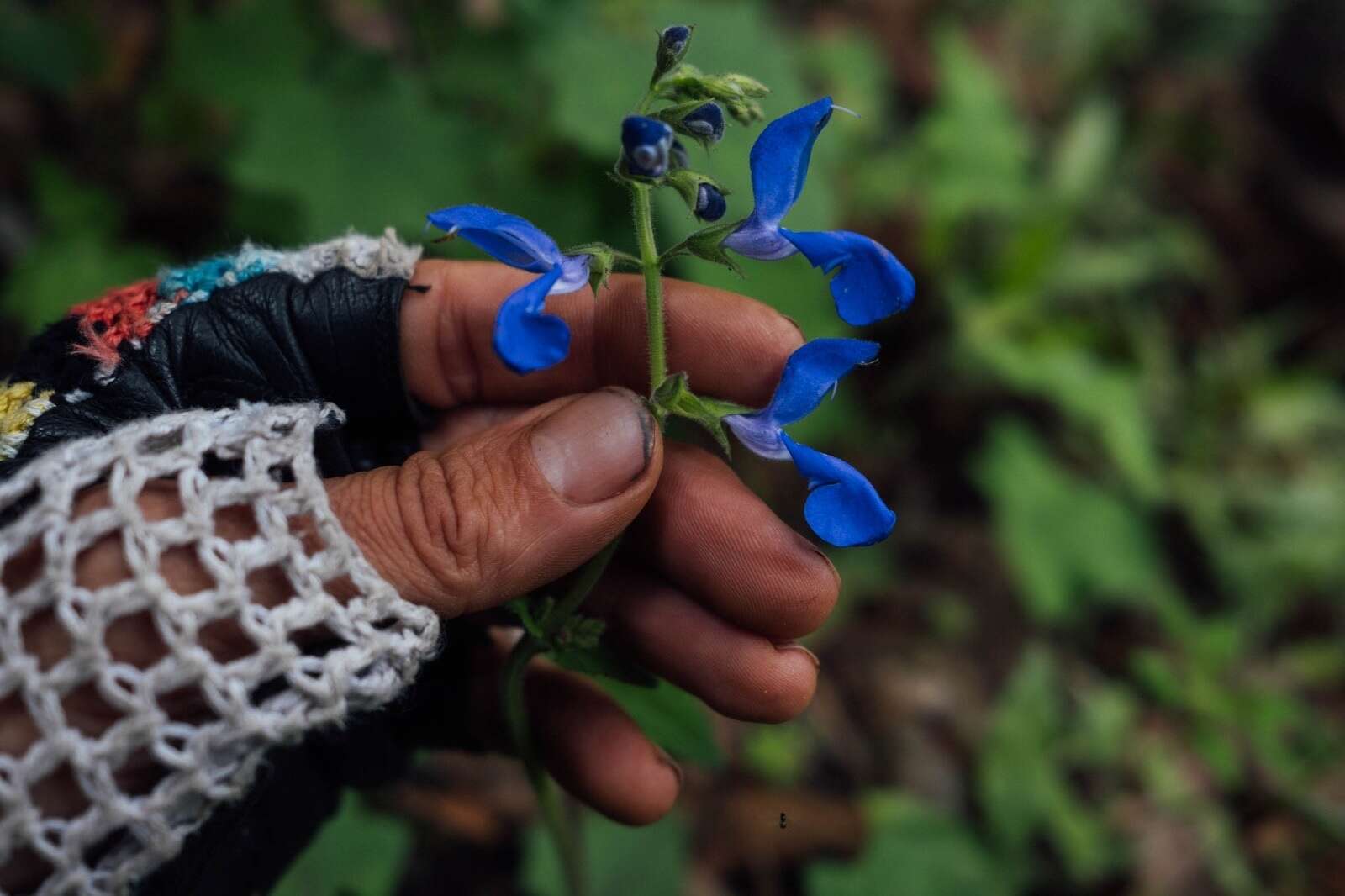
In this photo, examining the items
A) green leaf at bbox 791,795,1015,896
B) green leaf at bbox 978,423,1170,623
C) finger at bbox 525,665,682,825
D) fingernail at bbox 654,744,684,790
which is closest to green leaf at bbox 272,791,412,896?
finger at bbox 525,665,682,825

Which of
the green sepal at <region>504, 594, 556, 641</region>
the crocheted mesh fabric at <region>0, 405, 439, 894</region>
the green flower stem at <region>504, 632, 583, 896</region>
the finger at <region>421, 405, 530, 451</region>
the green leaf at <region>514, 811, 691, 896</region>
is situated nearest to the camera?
the crocheted mesh fabric at <region>0, 405, 439, 894</region>

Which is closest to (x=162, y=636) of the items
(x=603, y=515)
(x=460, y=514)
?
(x=460, y=514)

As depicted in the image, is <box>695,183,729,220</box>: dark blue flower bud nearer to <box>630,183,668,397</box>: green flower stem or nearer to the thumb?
<box>630,183,668,397</box>: green flower stem

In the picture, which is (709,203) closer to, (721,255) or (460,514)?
(721,255)

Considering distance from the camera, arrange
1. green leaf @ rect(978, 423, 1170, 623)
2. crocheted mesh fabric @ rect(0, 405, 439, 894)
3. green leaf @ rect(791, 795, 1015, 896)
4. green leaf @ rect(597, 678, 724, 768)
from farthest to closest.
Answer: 1. green leaf @ rect(978, 423, 1170, 623)
2. green leaf @ rect(791, 795, 1015, 896)
3. green leaf @ rect(597, 678, 724, 768)
4. crocheted mesh fabric @ rect(0, 405, 439, 894)

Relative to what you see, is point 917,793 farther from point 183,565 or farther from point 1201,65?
point 1201,65

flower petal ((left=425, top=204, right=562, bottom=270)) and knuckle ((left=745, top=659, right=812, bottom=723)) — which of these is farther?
knuckle ((left=745, top=659, right=812, bottom=723))

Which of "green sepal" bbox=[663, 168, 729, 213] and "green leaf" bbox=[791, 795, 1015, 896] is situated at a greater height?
"green sepal" bbox=[663, 168, 729, 213]
